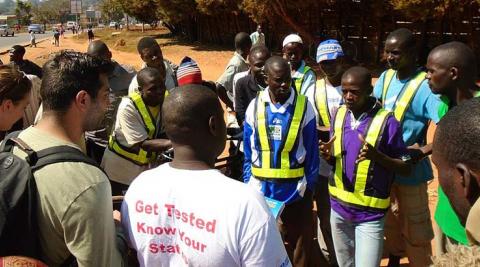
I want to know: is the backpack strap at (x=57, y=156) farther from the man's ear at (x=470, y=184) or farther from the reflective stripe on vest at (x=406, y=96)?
the reflective stripe on vest at (x=406, y=96)

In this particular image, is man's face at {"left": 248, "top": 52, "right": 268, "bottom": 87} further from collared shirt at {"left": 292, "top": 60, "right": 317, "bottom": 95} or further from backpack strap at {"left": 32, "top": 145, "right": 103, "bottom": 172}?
backpack strap at {"left": 32, "top": 145, "right": 103, "bottom": 172}

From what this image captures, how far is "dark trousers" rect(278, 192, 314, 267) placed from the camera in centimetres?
376

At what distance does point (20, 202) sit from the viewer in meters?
1.73

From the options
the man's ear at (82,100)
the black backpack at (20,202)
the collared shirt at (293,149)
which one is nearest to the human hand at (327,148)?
the collared shirt at (293,149)

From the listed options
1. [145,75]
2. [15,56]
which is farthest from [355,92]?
[15,56]

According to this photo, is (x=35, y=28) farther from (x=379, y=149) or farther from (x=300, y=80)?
(x=379, y=149)

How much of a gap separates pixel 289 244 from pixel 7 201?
2640mm

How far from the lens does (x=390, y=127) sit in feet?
10.8

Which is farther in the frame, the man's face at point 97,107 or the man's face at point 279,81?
the man's face at point 279,81

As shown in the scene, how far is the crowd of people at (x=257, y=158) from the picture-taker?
1.76m

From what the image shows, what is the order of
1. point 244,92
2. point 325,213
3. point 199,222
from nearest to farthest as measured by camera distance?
point 199,222, point 325,213, point 244,92

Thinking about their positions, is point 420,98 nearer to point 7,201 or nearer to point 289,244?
point 289,244

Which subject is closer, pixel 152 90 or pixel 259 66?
pixel 152 90

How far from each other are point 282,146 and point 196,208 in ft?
6.06
